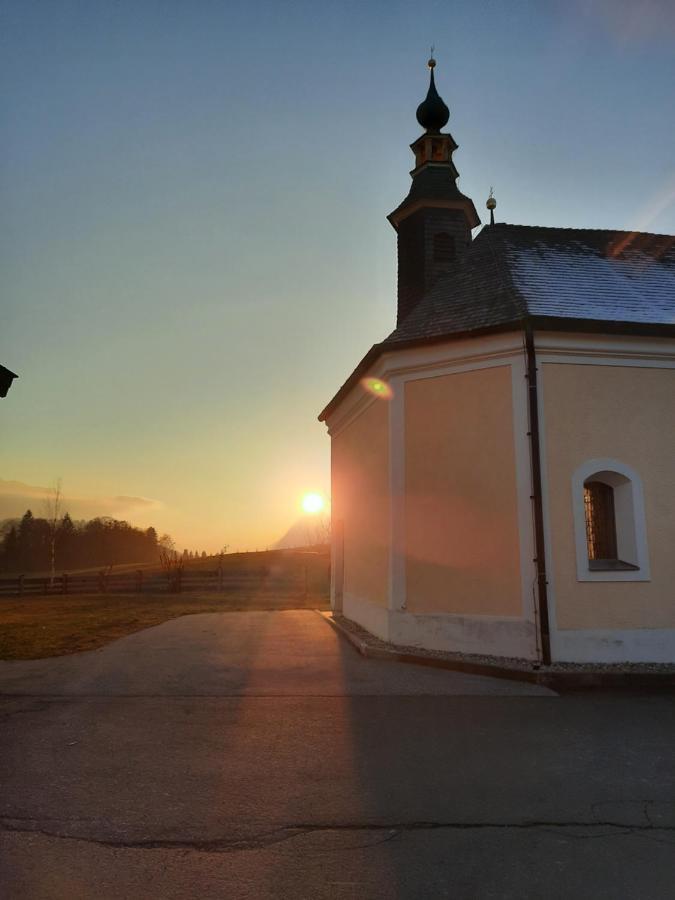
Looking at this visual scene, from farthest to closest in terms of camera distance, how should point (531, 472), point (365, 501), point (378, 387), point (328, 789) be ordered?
point (365, 501) → point (378, 387) → point (531, 472) → point (328, 789)

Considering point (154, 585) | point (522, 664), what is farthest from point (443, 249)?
point (154, 585)

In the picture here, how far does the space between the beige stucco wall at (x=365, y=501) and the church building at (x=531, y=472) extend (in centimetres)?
14

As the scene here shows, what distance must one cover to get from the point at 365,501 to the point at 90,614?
10559mm

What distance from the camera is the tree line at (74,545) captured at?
6488 centimetres

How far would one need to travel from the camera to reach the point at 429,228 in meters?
14.8

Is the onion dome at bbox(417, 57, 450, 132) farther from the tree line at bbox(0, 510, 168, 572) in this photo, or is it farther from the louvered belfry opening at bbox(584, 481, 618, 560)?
the tree line at bbox(0, 510, 168, 572)

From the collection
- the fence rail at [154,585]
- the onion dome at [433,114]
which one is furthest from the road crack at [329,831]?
the fence rail at [154,585]

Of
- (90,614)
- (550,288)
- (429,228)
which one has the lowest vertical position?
(90,614)

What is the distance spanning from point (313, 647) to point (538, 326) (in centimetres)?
685

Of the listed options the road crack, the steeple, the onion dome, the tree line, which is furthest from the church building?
the tree line

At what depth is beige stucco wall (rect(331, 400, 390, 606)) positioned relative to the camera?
37.4 feet

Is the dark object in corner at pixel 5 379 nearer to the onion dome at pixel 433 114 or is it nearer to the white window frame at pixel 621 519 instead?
the white window frame at pixel 621 519

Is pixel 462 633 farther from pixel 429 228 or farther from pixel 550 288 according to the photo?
pixel 429 228

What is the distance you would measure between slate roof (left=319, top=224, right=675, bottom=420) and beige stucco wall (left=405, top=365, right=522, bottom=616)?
1.09 metres
